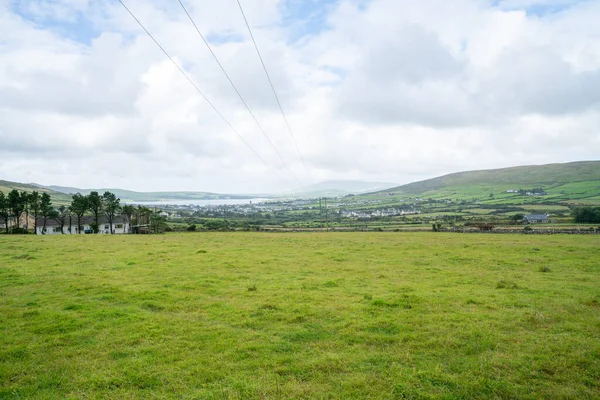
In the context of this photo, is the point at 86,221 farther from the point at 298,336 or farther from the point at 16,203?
the point at 298,336

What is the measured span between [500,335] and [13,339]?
1318 centimetres

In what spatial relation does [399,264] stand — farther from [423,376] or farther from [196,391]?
[196,391]

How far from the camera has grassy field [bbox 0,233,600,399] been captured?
6645mm

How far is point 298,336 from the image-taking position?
30.2ft

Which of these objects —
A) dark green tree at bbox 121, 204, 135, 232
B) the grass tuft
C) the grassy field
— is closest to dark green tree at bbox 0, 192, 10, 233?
dark green tree at bbox 121, 204, 135, 232

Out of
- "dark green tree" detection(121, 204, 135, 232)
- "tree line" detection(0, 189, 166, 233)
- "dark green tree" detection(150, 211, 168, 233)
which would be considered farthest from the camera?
"dark green tree" detection(121, 204, 135, 232)

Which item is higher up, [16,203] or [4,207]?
[16,203]

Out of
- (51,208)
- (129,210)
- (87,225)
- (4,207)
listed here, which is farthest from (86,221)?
(4,207)

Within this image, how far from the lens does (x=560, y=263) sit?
21.8m

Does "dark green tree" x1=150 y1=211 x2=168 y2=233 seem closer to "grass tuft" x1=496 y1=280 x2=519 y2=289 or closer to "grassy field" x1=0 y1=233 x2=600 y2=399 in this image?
"grassy field" x1=0 y1=233 x2=600 y2=399

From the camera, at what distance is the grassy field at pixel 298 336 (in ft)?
21.8

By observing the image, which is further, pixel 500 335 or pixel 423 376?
pixel 500 335

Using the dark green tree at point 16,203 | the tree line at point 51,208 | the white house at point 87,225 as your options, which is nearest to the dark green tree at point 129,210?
the tree line at point 51,208

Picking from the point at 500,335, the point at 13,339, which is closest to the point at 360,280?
the point at 500,335
